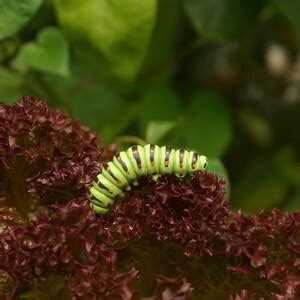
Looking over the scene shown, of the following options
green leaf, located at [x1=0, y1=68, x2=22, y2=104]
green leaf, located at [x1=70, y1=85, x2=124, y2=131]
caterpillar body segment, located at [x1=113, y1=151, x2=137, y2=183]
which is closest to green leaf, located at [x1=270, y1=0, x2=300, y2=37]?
green leaf, located at [x1=70, y1=85, x2=124, y2=131]

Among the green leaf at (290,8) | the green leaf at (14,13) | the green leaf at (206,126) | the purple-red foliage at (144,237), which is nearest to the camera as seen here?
the purple-red foliage at (144,237)

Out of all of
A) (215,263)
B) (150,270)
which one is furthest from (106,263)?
(215,263)

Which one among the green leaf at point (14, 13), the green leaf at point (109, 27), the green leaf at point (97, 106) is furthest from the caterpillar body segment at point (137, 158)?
the green leaf at point (97, 106)

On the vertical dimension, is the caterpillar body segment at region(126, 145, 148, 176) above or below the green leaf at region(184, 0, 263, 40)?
below

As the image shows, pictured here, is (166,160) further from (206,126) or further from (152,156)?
(206,126)

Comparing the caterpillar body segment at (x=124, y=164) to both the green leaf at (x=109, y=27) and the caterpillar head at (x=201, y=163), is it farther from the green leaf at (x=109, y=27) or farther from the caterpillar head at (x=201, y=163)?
the green leaf at (x=109, y=27)

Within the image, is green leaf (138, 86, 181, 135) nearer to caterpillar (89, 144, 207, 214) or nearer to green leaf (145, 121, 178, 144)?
green leaf (145, 121, 178, 144)

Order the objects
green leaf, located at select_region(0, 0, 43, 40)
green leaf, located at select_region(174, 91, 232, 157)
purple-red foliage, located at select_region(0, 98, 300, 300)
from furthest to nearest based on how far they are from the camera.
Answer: green leaf, located at select_region(174, 91, 232, 157)
green leaf, located at select_region(0, 0, 43, 40)
purple-red foliage, located at select_region(0, 98, 300, 300)

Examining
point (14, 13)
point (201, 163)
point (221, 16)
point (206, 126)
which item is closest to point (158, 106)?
point (206, 126)
